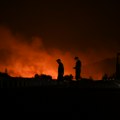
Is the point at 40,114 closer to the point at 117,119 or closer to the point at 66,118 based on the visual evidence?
the point at 66,118

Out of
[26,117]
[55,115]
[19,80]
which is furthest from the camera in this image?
[19,80]

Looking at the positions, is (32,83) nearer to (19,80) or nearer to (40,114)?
(19,80)

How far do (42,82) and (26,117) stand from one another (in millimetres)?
28191

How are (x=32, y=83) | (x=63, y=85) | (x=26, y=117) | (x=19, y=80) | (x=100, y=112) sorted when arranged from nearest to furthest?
(x=26, y=117)
(x=100, y=112)
(x=63, y=85)
(x=19, y=80)
(x=32, y=83)

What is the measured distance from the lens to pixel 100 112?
1155 cm

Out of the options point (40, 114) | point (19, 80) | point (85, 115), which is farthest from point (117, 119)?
point (19, 80)

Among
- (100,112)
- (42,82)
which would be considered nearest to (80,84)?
(42,82)

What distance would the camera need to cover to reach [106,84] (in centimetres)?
3534

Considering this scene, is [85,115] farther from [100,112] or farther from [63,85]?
[63,85]

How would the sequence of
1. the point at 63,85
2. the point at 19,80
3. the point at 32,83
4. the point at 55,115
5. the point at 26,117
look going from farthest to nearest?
the point at 32,83
the point at 19,80
the point at 63,85
the point at 55,115
the point at 26,117

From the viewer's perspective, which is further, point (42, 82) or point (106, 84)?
point (42, 82)

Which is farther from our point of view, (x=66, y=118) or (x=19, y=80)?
(x=19, y=80)

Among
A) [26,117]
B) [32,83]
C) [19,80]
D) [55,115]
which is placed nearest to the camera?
[26,117]

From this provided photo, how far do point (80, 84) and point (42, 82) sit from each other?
704cm
